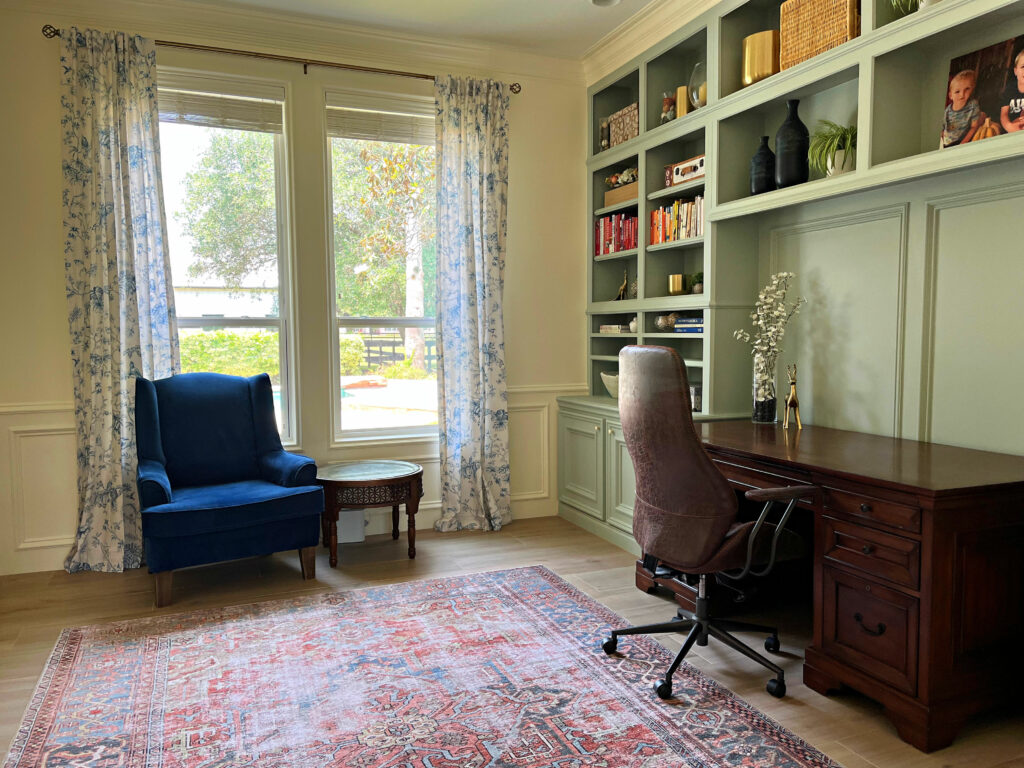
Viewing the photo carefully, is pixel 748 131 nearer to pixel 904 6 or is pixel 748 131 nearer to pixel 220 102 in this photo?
pixel 904 6

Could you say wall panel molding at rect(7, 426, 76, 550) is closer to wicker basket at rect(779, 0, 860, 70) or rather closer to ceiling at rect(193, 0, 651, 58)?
ceiling at rect(193, 0, 651, 58)

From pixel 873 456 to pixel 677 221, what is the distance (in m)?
1.85

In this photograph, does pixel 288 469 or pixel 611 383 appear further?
pixel 611 383

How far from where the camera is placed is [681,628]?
269 cm

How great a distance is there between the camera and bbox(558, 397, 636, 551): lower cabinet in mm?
4125

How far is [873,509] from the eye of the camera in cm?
223

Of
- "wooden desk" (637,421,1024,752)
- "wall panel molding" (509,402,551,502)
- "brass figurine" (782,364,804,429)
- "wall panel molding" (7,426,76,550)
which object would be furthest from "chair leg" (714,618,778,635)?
"wall panel molding" (7,426,76,550)

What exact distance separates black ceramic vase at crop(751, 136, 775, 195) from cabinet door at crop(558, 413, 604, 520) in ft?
5.40

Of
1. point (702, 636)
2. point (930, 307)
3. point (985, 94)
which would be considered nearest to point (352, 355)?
point (702, 636)

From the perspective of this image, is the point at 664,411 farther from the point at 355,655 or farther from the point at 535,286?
the point at 535,286

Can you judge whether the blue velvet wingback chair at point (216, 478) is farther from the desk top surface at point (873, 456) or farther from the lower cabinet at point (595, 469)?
the desk top surface at point (873, 456)

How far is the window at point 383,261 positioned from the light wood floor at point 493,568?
88 cm

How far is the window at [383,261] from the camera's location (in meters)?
4.36

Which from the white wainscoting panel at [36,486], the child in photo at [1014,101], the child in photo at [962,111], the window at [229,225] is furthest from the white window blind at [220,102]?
the child in photo at [1014,101]
